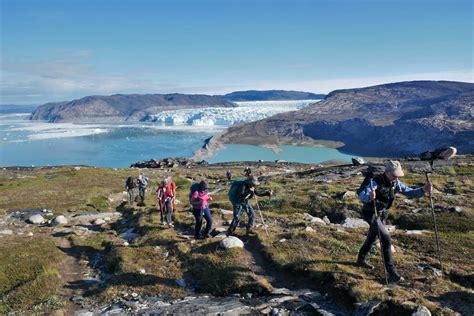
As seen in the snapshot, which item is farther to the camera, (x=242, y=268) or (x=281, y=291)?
(x=242, y=268)

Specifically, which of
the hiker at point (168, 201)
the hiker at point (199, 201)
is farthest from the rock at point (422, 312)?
the hiker at point (168, 201)

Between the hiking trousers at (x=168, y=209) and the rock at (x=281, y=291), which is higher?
the hiking trousers at (x=168, y=209)

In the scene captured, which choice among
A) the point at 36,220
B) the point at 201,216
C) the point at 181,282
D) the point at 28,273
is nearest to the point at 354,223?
the point at 201,216

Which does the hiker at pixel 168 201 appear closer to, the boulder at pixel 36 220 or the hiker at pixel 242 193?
the hiker at pixel 242 193

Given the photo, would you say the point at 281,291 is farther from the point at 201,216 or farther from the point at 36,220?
the point at 36,220

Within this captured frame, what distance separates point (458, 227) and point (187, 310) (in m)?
12.9

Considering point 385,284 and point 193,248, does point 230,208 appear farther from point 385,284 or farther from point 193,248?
point 385,284

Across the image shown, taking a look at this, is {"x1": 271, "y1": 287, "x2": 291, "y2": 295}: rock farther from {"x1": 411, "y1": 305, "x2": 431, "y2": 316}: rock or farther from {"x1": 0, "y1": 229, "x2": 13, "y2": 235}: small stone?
{"x1": 0, "y1": 229, "x2": 13, "y2": 235}: small stone

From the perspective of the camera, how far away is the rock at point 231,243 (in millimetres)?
14172

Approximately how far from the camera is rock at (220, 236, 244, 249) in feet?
46.5

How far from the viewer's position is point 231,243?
14.2m

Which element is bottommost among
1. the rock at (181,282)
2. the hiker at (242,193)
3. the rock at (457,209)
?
the rock at (181,282)

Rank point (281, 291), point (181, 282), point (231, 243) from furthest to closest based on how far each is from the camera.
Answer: point (231, 243) < point (181, 282) < point (281, 291)

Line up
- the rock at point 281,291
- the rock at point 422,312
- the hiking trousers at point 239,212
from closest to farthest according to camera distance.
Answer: the rock at point 422,312, the rock at point 281,291, the hiking trousers at point 239,212
